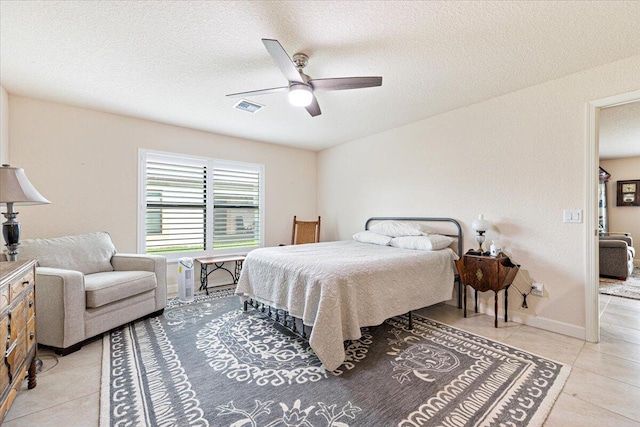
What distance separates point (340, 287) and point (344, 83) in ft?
5.27

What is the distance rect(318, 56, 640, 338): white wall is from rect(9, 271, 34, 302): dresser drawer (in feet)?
12.8

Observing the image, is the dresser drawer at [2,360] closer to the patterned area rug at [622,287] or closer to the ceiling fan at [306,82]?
the ceiling fan at [306,82]

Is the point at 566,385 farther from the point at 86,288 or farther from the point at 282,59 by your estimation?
the point at 86,288

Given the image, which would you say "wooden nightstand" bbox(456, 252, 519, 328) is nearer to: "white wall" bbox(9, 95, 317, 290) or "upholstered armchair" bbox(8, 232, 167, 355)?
"upholstered armchair" bbox(8, 232, 167, 355)

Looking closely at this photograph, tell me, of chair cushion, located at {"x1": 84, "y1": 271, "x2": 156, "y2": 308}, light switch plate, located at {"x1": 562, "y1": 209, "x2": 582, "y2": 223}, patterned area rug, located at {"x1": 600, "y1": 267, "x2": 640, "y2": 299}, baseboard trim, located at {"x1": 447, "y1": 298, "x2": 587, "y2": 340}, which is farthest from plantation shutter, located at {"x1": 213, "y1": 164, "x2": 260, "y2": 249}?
patterned area rug, located at {"x1": 600, "y1": 267, "x2": 640, "y2": 299}

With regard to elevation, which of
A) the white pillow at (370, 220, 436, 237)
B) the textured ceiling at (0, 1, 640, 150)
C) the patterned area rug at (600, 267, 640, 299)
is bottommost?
the patterned area rug at (600, 267, 640, 299)

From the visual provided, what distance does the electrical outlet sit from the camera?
2773 millimetres

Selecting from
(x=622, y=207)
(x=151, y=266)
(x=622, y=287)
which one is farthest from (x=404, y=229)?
(x=622, y=207)

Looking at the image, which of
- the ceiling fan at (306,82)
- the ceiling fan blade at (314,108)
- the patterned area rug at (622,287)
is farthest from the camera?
the patterned area rug at (622,287)

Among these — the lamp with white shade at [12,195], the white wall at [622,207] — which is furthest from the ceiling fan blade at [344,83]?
the white wall at [622,207]

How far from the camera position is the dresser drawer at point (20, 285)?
58.6 inches

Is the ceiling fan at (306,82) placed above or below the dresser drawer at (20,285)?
above

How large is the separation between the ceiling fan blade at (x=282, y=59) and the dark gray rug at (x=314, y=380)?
220 centimetres

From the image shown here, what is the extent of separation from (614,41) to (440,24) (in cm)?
141
